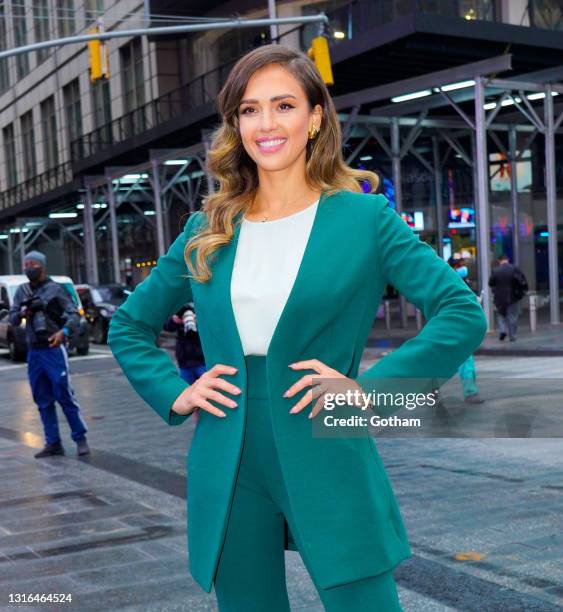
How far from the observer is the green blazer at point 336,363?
6.95 ft

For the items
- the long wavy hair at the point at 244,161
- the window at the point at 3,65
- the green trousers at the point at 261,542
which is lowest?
the green trousers at the point at 261,542

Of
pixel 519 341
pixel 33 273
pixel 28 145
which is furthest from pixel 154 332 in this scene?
pixel 28 145

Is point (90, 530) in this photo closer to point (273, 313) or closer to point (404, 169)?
point (273, 313)

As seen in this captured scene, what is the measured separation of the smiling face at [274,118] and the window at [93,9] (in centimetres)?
4083

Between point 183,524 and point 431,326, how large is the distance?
4.18 m

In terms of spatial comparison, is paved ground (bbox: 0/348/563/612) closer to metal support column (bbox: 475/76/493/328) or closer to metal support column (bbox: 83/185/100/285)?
metal support column (bbox: 475/76/493/328)

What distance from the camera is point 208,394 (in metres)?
2.22

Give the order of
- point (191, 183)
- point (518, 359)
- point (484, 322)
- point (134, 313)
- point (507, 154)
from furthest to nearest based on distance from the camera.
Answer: point (191, 183) → point (507, 154) → point (518, 359) → point (134, 313) → point (484, 322)

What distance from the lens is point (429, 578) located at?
469cm

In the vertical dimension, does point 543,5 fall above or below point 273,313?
above

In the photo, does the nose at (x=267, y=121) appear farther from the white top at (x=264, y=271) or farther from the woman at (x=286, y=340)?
the white top at (x=264, y=271)

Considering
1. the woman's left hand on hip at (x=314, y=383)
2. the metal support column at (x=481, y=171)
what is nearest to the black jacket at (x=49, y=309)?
the woman's left hand on hip at (x=314, y=383)

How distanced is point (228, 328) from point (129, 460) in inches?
251

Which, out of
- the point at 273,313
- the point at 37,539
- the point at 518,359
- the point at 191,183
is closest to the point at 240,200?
the point at 273,313
